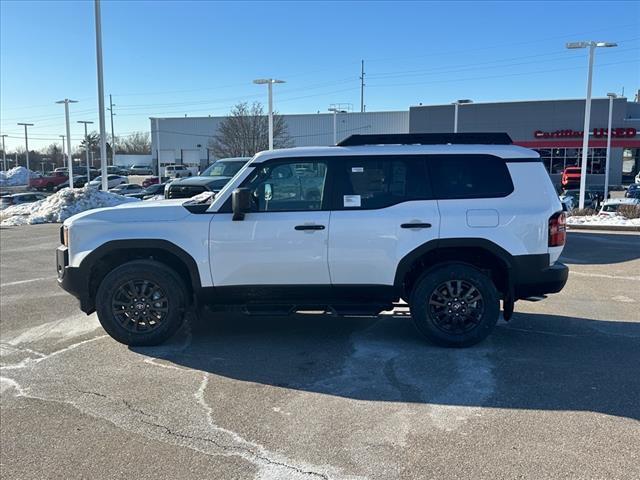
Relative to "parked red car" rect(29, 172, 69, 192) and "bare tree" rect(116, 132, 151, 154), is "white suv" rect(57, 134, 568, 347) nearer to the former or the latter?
"parked red car" rect(29, 172, 69, 192)

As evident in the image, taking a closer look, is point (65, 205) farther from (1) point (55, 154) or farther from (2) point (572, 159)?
(1) point (55, 154)

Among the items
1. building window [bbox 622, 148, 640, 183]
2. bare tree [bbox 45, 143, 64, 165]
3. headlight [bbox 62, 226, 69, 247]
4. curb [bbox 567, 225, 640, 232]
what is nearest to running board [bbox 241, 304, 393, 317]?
headlight [bbox 62, 226, 69, 247]

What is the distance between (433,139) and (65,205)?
Answer: 21.3m

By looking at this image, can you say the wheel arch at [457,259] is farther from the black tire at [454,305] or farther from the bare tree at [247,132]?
the bare tree at [247,132]

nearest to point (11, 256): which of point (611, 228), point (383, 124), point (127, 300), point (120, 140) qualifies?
point (127, 300)

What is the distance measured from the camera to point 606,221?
1647cm

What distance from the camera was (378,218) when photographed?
513cm

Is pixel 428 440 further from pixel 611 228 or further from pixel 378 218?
pixel 611 228

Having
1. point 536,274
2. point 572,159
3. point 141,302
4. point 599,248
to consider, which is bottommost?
point 599,248

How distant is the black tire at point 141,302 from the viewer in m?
5.34

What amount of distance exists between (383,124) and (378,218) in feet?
186

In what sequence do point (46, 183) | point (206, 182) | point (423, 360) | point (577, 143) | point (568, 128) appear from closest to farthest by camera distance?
point (423, 360) < point (206, 182) < point (577, 143) < point (568, 128) < point (46, 183)

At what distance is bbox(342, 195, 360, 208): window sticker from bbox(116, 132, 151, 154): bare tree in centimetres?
11949

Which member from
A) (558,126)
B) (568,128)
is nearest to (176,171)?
(558,126)
